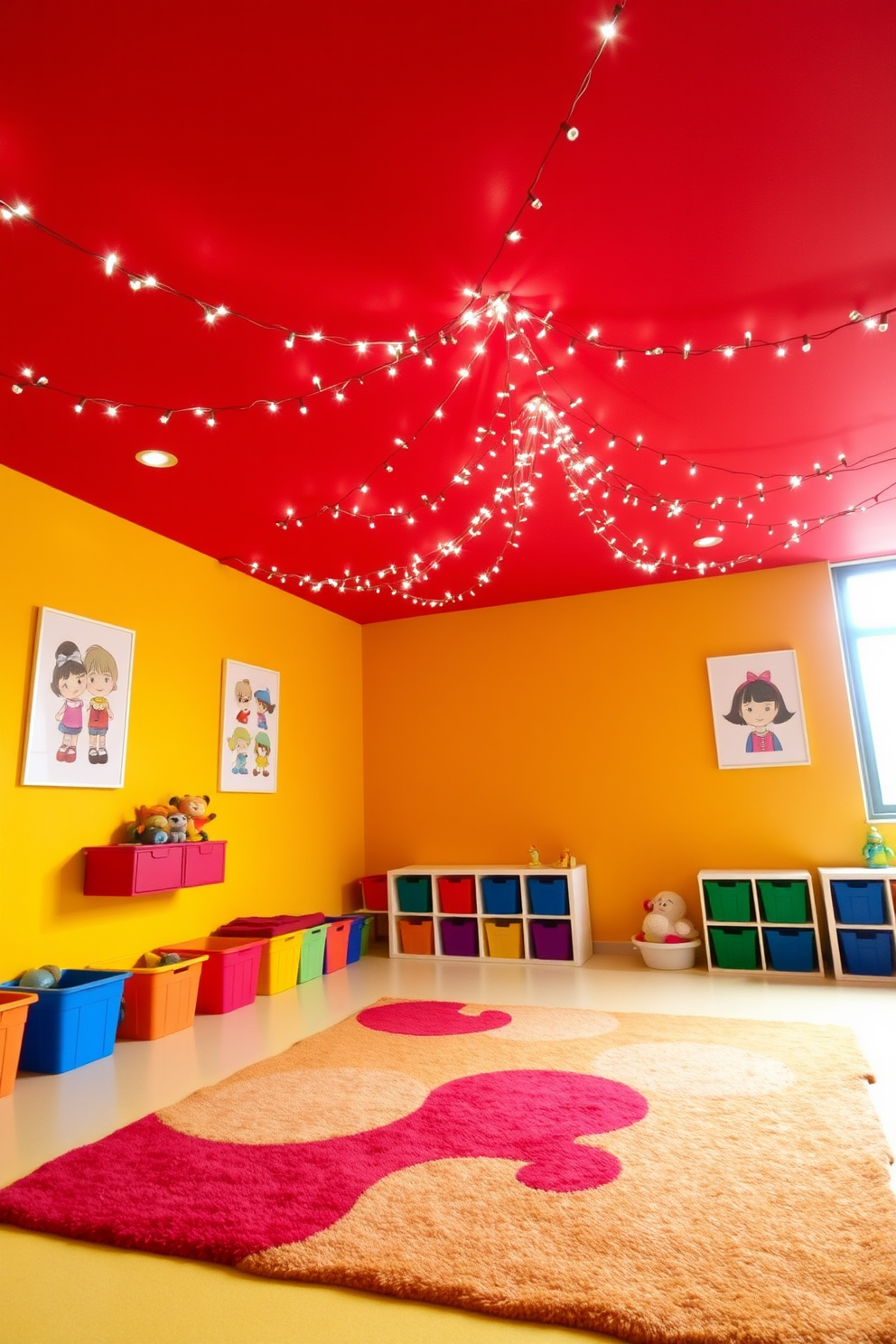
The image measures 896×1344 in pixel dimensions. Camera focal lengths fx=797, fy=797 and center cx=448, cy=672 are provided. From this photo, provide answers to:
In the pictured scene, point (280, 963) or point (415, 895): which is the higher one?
point (415, 895)

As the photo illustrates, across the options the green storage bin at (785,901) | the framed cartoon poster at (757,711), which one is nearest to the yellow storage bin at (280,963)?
the green storage bin at (785,901)

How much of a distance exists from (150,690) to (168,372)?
203cm

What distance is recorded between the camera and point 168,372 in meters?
2.98

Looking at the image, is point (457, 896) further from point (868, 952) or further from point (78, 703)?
point (78, 703)

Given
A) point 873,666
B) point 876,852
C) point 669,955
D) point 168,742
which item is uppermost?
point 873,666

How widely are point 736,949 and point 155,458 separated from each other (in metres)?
4.42

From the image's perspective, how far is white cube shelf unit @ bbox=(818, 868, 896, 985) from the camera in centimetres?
471

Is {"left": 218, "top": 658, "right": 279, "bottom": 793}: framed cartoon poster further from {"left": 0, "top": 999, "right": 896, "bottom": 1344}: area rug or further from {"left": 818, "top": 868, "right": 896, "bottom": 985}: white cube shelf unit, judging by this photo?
{"left": 818, "top": 868, "right": 896, "bottom": 985}: white cube shelf unit

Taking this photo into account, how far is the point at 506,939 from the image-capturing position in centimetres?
565

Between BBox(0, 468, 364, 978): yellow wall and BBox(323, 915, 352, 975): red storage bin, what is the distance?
1.20 feet

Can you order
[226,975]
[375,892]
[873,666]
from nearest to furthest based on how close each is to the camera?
[226,975] < [873,666] < [375,892]

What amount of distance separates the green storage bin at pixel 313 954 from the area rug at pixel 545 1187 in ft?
5.63

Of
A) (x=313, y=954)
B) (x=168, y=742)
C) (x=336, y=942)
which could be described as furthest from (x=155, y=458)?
(x=336, y=942)

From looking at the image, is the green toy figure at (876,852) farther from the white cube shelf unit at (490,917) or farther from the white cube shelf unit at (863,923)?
the white cube shelf unit at (490,917)
